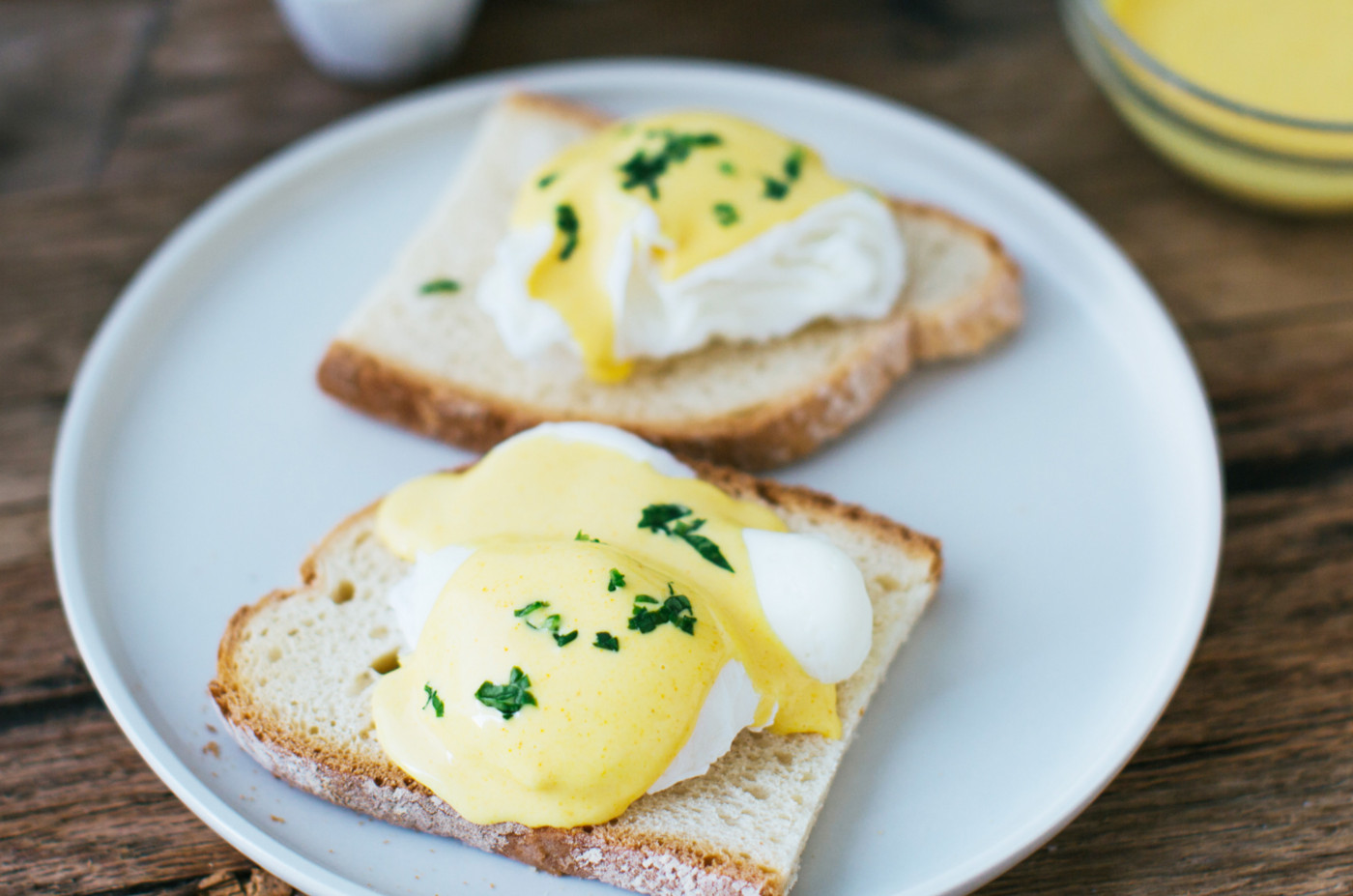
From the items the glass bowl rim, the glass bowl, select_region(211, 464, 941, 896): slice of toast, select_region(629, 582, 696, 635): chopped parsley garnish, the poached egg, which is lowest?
select_region(211, 464, 941, 896): slice of toast

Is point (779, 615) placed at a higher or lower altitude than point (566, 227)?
lower

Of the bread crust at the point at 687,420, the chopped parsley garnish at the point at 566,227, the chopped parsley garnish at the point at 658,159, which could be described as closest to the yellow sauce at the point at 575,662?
the bread crust at the point at 687,420

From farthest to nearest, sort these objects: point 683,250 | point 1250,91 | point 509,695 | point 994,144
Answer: point 994,144, point 1250,91, point 683,250, point 509,695

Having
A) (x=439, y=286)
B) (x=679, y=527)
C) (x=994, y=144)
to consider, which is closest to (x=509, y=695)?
(x=679, y=527)

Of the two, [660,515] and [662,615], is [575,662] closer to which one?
[662,615]

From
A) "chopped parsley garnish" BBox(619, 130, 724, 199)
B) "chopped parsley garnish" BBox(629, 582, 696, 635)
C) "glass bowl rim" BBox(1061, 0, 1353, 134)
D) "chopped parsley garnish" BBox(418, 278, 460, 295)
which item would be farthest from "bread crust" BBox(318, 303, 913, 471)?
"glass bowl rim" BBox(1061, 0, 1353, 134)

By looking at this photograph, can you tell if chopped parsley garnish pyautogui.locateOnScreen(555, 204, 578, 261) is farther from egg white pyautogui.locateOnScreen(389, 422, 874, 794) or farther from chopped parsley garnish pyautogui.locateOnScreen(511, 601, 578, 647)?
chopped parsley garnish pyautogui.locateOnScreen(511, 601, 578, 647)
